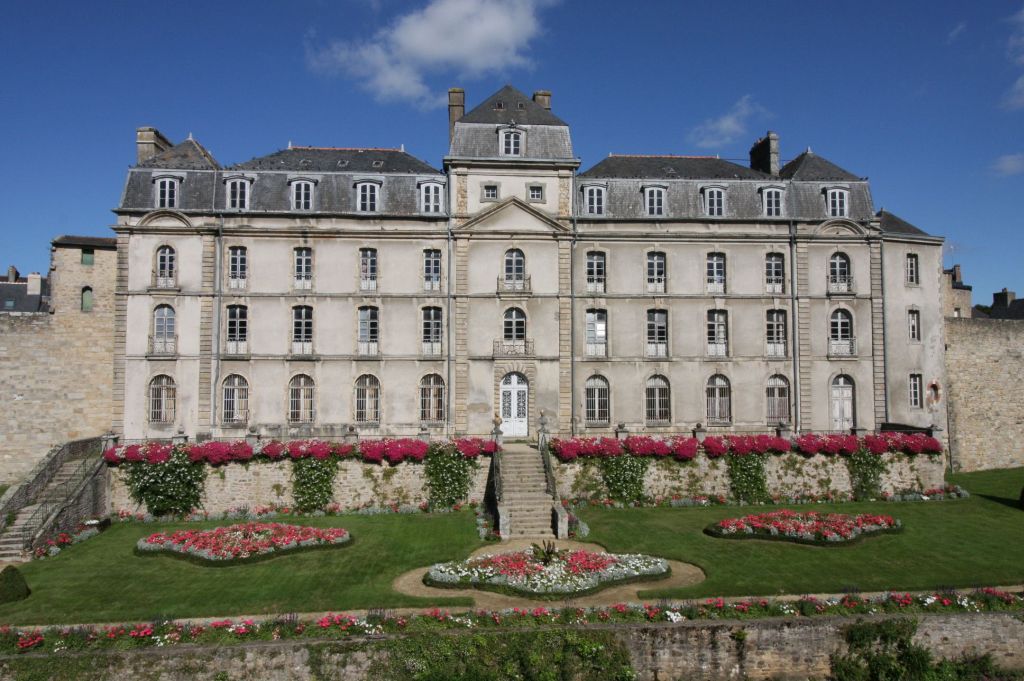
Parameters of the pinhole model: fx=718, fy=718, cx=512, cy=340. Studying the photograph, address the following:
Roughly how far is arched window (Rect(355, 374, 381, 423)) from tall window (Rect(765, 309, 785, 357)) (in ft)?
54.2

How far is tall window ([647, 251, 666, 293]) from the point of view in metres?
30.6

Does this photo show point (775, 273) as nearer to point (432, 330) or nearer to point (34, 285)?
point (432, 330)

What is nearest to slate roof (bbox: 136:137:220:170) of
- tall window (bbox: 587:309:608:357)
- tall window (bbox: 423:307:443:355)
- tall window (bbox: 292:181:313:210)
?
tall window (bbox: 292:181:313:210)

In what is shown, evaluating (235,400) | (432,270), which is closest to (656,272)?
(432,270)

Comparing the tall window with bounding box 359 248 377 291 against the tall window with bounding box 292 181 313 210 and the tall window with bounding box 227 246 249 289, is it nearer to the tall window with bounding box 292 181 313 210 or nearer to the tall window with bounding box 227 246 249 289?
the tall window with bounding box 292 181 313 210

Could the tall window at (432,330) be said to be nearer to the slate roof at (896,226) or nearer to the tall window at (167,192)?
the tall window at (167,192)

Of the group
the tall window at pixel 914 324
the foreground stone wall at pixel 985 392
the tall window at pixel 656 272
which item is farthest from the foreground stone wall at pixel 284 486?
the foreground stone wall at pixel 985 392

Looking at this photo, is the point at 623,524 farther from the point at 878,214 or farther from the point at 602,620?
the point at 878,214

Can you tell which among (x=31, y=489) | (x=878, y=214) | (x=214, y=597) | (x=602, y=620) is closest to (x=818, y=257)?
(x=878, y=214)

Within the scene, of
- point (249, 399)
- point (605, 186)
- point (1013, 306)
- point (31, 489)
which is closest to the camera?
point (31, 489)

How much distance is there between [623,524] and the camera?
22.4m

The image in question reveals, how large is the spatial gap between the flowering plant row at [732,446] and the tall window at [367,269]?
10.4 meters

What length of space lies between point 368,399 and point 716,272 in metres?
15.7

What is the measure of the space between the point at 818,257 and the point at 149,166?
93.5 ft
